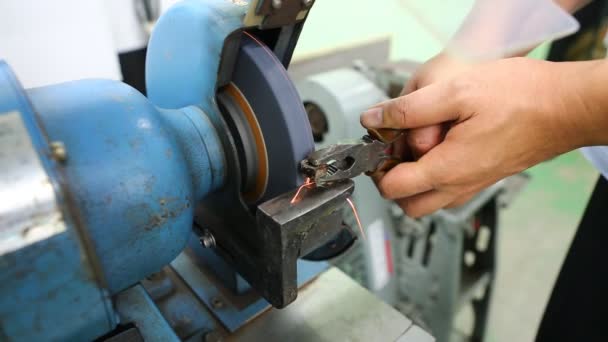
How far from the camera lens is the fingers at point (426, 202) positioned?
2.14 ft

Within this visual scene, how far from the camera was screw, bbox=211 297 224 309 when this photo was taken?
2.16 ft

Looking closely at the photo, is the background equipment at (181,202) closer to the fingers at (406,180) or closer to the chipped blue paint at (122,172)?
the chipped blue paint at (122,172)

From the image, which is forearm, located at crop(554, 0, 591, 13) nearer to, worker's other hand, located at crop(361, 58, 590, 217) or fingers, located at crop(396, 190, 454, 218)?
worker's other hand, located at crop(361, 58, 590, 217)

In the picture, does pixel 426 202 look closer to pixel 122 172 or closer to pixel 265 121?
pixel 265 121

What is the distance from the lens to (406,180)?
1.96 ft

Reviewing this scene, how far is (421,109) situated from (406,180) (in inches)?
4.4

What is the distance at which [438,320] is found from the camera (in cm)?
142

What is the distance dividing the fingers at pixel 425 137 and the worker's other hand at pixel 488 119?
0.9 inches

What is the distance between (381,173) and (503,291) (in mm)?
1717

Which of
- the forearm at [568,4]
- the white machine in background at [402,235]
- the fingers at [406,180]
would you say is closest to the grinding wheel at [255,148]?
the fingers at [406,180]

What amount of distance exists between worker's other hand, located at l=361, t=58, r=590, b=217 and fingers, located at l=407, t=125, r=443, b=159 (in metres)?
0.02

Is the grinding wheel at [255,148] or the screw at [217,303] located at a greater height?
the grinding wheel at [255,148]

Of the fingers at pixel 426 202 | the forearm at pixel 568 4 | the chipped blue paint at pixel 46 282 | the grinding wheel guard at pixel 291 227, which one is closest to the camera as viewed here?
the chipped blue paint at pixel 46 282

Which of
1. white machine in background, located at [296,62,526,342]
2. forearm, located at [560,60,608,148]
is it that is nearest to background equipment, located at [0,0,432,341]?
forearm, located at [560,60,608,148]
